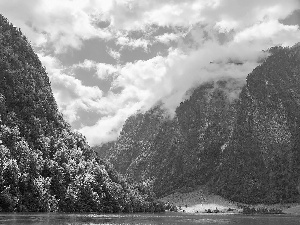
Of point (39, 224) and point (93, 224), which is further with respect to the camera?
point (93, 224)

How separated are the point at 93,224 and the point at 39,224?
20.2 meters

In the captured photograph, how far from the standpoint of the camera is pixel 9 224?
123 metres

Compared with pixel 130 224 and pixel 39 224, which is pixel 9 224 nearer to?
pixel 39 224

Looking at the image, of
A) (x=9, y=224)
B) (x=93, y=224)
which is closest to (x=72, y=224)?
(x=93, y=224)

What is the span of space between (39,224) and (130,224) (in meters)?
36.7

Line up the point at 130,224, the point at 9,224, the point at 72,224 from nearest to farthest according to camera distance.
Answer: the point at 9,224 → the point at 72,224 → the point at 130,224

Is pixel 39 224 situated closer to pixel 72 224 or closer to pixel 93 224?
pixel 72 224

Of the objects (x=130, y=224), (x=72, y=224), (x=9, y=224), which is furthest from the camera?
(x=130, y=224)

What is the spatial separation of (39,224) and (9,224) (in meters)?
9.27

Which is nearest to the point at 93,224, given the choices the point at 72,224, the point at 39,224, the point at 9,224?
the point at 72,224

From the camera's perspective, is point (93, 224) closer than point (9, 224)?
No

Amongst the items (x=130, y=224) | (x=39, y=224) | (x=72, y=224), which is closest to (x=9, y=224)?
(x=39, y=224)

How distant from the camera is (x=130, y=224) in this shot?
15825cm

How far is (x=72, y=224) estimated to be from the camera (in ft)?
452
